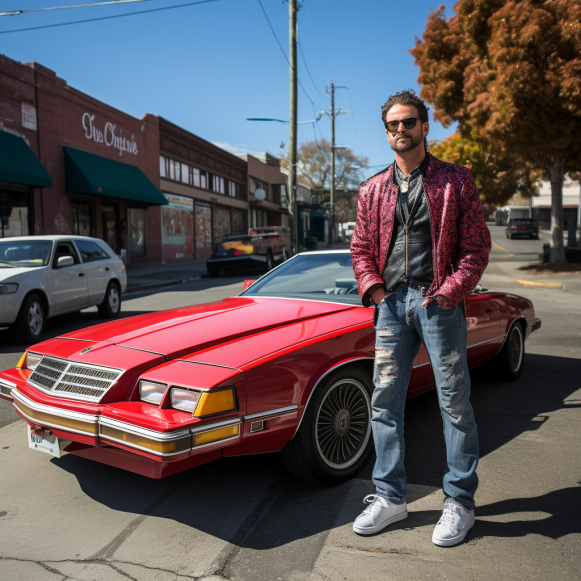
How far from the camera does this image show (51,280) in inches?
337

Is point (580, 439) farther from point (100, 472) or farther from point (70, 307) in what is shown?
point (70, 307)

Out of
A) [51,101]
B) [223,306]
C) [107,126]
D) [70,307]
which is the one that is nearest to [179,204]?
[107,126]

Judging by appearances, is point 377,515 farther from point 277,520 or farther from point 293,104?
point 293,104

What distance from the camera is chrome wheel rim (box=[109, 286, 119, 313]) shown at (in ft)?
34.3

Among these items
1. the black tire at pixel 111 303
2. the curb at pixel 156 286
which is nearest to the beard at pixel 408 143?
the black tire at pixel 111 303

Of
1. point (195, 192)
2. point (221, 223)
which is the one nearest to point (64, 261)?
point (195, 192)

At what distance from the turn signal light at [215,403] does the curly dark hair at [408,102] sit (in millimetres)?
1440

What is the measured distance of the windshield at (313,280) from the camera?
4.33 m

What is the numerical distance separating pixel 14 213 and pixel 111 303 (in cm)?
887

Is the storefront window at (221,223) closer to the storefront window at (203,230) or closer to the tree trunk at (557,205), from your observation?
the storefront window at (203,230)

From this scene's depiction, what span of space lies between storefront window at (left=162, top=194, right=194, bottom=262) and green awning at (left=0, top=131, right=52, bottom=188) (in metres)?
10.3

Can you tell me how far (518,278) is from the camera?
54.9 ft

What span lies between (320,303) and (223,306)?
2.31 ft

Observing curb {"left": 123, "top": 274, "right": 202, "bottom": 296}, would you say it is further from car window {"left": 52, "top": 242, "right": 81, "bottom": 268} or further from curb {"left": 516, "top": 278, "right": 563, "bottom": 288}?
curb {"left": 516, "top": 278, "right": 563, "bottom": 288}
